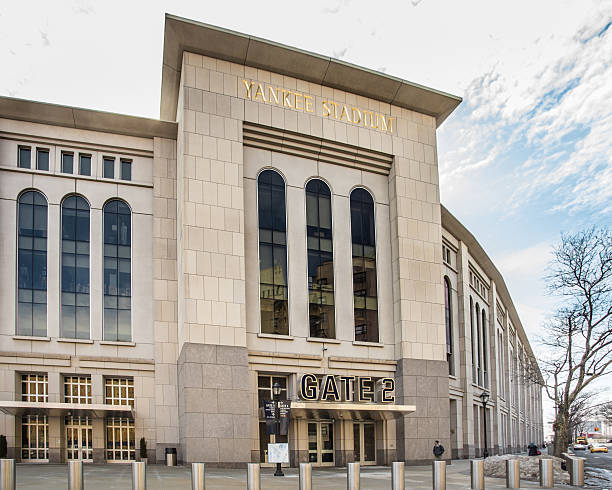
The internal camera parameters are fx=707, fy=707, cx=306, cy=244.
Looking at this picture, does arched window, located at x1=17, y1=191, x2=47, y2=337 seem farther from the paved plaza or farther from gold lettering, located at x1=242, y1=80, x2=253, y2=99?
gold lettering, located at x1=242, y1=80, x2=253, y2=99

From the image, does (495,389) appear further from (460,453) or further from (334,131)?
(334,131)

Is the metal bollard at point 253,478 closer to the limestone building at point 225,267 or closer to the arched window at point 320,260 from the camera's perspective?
the limestone building at point 225,267

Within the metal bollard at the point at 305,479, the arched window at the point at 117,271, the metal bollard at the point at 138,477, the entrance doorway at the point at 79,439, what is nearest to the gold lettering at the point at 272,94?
the arched window at the point at 117,271

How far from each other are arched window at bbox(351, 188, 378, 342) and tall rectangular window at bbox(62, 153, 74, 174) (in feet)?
49.3

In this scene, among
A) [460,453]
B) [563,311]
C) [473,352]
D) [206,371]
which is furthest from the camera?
→ [473,352]

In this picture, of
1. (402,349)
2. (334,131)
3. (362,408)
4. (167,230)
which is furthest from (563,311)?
(167,230)

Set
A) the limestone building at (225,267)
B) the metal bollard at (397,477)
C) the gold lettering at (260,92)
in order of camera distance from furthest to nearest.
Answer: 1. the gold lettering at (260,92)
2. the limestone building at (225,267)
3. the metal bollard at (397,477)

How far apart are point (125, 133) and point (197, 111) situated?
5330 millimetres

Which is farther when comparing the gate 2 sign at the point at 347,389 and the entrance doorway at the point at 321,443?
the entrance doorway at the point at 321,443

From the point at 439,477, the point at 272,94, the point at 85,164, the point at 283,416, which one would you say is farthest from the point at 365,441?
the point at 85,164

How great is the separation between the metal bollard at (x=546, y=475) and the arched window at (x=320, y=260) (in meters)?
14.2

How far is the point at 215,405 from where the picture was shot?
32.1 metres

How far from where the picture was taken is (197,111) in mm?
34469

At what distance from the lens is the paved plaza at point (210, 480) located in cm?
2150
